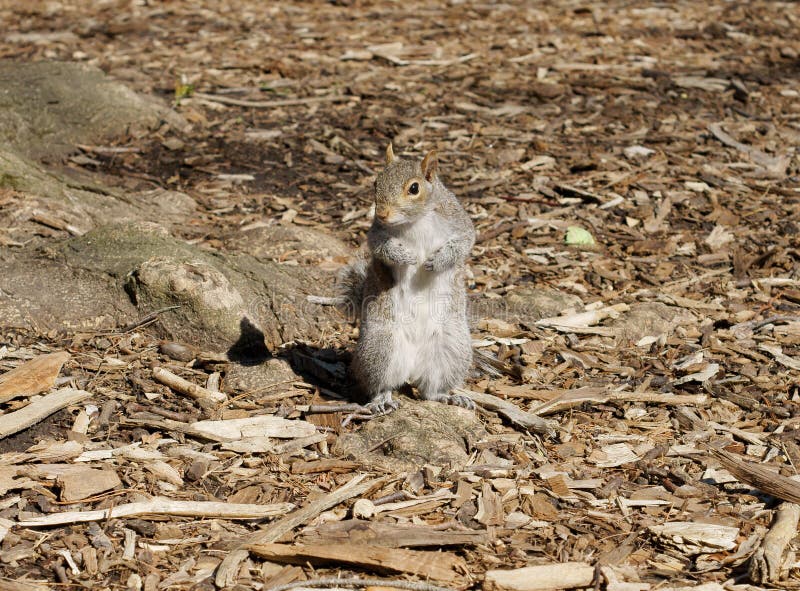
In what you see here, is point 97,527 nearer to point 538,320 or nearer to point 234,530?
point 234,530

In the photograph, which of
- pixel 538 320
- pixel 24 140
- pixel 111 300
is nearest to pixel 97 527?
pixel 111 300

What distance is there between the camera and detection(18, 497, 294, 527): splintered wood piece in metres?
3.59

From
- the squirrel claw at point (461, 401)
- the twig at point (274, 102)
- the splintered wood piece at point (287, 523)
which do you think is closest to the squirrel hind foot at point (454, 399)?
the squirrel claw at point (461, 401)

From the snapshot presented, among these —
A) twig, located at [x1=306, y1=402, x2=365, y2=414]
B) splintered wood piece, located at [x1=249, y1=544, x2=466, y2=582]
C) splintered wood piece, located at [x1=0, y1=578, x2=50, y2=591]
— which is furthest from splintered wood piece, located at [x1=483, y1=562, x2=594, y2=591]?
splintered wood piece, located at [x1=0, y1=578, x2=50, y2=591]

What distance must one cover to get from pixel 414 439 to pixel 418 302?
723mm

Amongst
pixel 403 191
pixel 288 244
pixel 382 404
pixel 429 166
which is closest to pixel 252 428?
pixel 382 404

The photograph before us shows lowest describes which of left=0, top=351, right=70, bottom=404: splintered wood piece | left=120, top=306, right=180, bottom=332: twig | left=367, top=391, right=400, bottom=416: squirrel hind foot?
left=367, top=391, right=400, bottom=416: squirrel hind foot

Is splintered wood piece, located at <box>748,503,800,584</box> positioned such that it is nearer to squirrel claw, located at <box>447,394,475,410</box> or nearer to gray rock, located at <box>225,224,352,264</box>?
squirrel claw, located at <box>447,394,475,410</box>

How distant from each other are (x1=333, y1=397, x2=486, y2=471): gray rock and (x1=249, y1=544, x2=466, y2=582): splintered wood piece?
2.32 ft

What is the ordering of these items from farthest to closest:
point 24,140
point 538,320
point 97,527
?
point 24,140, point 538,320, point 97,527

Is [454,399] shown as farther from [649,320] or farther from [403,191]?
[649,320]

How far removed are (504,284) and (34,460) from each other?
3.08 m

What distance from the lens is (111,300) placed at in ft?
16.7

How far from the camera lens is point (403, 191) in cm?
432
